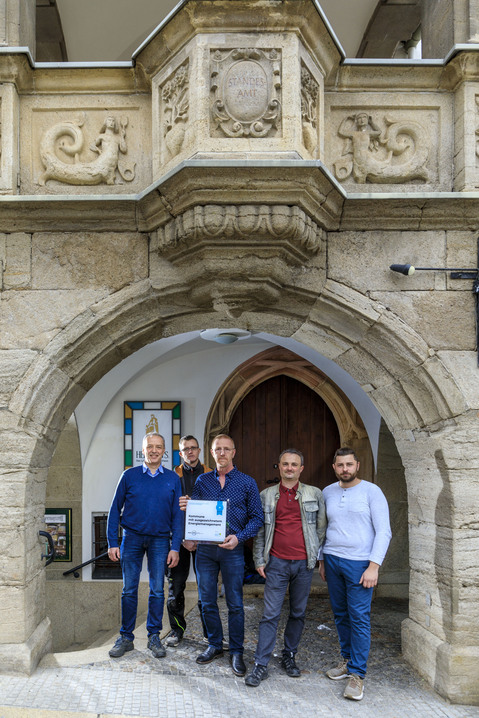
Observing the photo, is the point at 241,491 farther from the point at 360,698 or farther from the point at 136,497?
the point at 360,698

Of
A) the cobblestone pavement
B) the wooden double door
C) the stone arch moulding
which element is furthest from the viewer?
the wooden double door

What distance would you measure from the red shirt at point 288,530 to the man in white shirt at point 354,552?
0.60ft

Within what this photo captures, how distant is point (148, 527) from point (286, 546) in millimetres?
892

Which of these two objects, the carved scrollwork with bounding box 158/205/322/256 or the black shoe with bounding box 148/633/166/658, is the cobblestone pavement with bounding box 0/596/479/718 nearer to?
the black shoe with bounding box 148/633/166/658

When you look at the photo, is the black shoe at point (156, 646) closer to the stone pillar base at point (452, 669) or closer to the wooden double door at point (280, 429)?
the stone pillar base at point (452, 669)

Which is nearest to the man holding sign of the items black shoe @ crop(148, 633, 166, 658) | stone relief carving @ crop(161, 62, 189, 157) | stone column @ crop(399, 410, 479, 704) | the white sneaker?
black shoe @ crop(148, 633, 166, 658)

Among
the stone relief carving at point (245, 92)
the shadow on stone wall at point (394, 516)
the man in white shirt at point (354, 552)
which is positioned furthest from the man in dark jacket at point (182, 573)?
the shadow on stone wall at point (394, 516)

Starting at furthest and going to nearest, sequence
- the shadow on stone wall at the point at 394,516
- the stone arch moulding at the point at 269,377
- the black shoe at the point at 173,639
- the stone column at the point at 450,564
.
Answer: the stone arch moulding at the point at 269,377 → the shadow on stone wall at the point at 394,516 → the black shoe at the point at 173,639 → the stone column at the point at 450,564

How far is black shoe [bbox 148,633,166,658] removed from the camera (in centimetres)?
399

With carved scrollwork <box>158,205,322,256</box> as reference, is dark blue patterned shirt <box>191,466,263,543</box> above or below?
below

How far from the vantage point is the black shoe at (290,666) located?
3.79 metres

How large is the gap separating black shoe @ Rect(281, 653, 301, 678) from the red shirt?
0.68 m

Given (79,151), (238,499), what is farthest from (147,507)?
(79,151)

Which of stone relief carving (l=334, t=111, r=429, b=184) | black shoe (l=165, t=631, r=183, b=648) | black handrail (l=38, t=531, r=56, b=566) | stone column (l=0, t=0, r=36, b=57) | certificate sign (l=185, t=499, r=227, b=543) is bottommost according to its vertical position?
black shoe (l=165, t=631, r=183, b=648)
